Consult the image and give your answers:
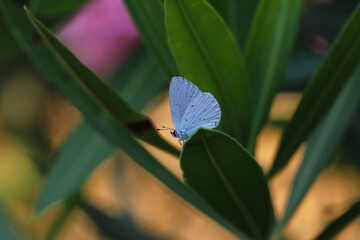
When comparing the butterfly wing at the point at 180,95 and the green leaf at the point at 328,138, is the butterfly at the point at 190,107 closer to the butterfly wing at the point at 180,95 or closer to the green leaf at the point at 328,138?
the butterfly wing at the point at 180,95

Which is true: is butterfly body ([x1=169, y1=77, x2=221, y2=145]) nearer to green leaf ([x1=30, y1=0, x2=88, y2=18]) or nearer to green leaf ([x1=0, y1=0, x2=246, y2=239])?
green leaf ([x1=0, y1=0, x2=246, y2=239])

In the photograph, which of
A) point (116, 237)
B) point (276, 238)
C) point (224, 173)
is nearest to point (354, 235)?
point (116, 237)

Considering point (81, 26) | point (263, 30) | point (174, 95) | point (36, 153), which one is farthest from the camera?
point (36, 153)

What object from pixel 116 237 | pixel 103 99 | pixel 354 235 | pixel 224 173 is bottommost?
pixel 354 235

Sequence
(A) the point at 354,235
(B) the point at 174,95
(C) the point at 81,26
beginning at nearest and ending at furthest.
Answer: (B) the point at 174,95 → (C) the point at 81,26 → (A) the point at 354,235

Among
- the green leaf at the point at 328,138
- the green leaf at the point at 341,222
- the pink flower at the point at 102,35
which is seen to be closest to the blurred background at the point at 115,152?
the pink flower at the point at 102,35

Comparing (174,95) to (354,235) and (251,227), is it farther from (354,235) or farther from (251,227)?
(354,235)

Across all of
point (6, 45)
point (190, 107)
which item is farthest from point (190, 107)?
point (6, 45)
